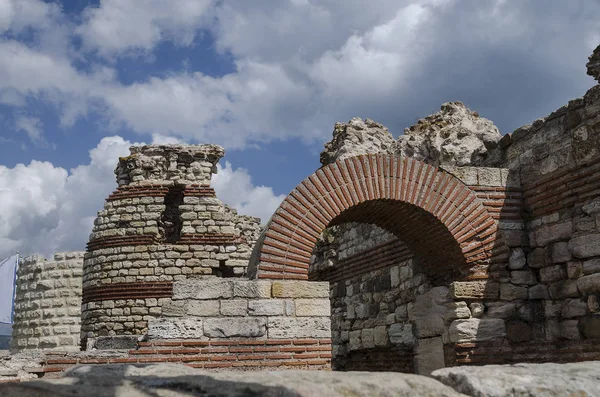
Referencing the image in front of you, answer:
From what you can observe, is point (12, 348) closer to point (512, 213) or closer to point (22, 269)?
point (22, 269)

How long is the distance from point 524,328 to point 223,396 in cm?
529

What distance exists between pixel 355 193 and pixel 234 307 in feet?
5.82

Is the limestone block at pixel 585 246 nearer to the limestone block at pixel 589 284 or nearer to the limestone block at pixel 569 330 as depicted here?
the limestone block at pixel 589 284

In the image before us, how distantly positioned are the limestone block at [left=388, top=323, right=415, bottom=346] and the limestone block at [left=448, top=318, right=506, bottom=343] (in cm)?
130

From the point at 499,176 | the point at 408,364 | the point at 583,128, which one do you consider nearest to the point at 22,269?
the point at 408,364

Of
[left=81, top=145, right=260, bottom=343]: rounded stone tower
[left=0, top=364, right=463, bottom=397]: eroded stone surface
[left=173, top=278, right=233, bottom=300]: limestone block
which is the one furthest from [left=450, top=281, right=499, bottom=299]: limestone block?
[left=81, top=145, right=260, bottom=343]: rounded stone tower

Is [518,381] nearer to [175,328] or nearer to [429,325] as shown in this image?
[175,328]

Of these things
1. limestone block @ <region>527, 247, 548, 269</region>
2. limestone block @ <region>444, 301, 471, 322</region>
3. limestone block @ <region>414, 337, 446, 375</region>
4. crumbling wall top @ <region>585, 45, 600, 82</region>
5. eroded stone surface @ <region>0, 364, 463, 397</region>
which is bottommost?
limestone block @ <region>414, 337, 446, 375</region>

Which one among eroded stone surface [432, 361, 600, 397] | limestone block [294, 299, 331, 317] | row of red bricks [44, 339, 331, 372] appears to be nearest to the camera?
eroded stone surface [432, 361, 600, 397]

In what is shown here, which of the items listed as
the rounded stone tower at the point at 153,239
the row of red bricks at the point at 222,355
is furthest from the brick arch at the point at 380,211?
the rounded stone tower at the point at 153,239

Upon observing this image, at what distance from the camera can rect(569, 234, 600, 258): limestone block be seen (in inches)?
241

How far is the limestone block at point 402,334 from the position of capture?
315 inches

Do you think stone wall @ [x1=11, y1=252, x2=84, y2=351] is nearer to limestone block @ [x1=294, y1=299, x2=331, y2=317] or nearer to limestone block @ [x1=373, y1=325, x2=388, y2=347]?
limestone block @ [x1=373, y1=325, x2=388, y2=347]

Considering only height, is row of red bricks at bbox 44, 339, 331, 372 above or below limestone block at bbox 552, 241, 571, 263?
below
